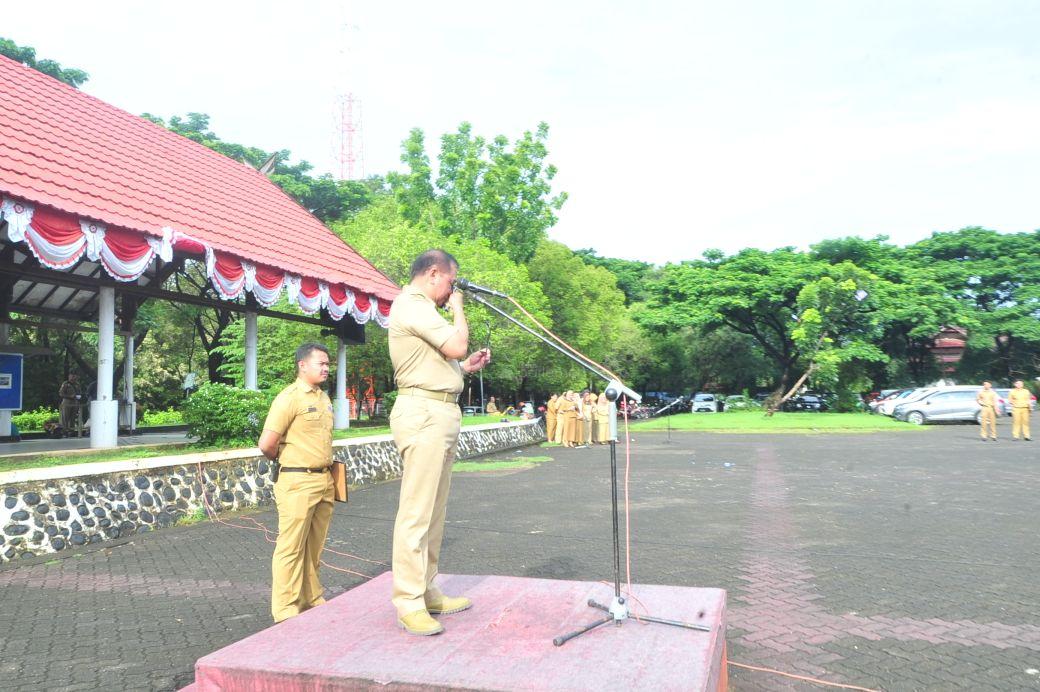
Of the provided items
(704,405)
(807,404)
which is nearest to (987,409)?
(807,404)

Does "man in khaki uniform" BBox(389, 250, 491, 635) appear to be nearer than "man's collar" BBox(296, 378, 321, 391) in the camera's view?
Yes

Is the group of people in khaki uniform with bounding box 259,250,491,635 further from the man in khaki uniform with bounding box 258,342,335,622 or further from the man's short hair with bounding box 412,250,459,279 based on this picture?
the man in khaki uniform with bounding box 258,342,335,622

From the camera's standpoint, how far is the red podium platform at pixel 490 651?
10.0 feet

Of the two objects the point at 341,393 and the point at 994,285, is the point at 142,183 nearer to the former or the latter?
the point at 341,393

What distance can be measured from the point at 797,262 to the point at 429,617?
4223 cm

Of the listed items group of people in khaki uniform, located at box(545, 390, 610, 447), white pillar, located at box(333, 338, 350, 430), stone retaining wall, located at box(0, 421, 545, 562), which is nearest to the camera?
stone retaining wall, located at box(0, 421, 545, 562)

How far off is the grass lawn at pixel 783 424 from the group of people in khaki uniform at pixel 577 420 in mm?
3521

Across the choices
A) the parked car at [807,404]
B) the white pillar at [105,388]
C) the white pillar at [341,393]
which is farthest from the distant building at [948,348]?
the white pillar at [105,388]

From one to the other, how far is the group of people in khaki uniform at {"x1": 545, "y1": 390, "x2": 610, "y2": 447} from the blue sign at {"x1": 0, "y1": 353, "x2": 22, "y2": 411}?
47.2 ft

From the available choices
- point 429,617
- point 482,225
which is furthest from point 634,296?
point 429,617

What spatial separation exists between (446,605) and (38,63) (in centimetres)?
3113

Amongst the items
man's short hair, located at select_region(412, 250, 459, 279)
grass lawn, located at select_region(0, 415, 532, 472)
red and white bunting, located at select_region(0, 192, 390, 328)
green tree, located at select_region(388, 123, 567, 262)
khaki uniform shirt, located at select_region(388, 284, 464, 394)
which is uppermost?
green tree, located at select_region(388, 123, 567, 262)

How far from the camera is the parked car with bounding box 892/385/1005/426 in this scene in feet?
103

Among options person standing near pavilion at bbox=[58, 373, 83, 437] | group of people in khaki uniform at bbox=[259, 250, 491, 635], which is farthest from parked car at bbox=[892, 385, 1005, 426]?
group of people in khaki uniform at bbox=[259, 250, 491, 635]
